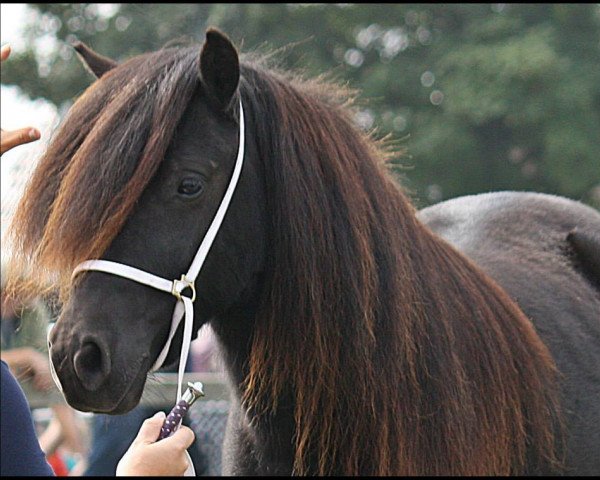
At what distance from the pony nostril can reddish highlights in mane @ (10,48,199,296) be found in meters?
0.20

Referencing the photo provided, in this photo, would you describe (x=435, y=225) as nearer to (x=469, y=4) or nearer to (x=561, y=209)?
(x=561, y=209)

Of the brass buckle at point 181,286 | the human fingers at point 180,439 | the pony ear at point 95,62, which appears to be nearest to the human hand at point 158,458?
the human fingers at point 180,439

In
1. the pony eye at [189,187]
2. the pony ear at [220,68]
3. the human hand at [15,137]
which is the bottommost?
the pony eye at [189,187]

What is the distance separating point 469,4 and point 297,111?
1504 cm

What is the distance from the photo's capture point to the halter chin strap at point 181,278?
1.98 meters

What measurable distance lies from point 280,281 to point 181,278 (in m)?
0.24

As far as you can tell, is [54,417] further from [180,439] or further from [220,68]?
[180,439]

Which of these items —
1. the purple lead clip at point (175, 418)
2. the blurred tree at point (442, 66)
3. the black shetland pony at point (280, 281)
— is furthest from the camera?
the blurred tree at point (442, 66)

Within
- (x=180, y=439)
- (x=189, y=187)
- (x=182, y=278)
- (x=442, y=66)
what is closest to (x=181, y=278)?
(x=182, y=278)

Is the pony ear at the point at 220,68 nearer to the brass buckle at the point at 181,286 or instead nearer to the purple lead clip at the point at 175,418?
the brass buckle at the point at 181,286

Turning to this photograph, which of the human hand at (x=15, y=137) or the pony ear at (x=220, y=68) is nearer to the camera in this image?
the human hand at (x=15, y=137)

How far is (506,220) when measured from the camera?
335cm

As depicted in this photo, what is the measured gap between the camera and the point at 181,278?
2.07m

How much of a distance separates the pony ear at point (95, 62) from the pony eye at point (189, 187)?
1.79ft
